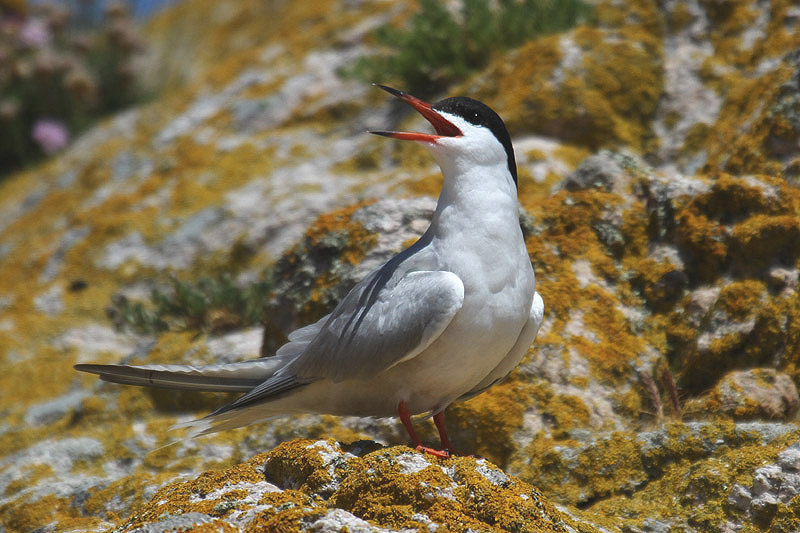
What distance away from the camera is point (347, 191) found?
20.4 feet

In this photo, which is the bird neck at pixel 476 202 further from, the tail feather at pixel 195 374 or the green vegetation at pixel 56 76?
the green vegetation at pixel 56 76

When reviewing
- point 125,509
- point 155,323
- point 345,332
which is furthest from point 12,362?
point 345,332

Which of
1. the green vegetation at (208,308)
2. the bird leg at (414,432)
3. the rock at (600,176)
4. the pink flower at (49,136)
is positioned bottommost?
the green vegetation at (208,308)

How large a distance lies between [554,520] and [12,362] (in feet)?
15.2

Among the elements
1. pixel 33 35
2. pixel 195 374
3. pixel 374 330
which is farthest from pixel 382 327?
pixel 33 35

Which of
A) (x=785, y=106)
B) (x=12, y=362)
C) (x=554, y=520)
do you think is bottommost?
(x=12, y=362)

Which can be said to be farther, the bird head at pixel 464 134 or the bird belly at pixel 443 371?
the bird head at pixel 464 134

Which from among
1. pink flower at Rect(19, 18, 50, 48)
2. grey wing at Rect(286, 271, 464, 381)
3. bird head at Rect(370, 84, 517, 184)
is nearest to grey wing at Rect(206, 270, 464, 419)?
grey wing at Rect(286, 271, 464, 381)

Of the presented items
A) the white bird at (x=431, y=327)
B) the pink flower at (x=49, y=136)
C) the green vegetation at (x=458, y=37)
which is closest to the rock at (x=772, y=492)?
the white bird at (x=431, y=327)

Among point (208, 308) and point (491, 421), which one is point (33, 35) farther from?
point (491, 421)

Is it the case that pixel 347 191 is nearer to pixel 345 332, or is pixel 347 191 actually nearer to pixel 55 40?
pixel 345 332

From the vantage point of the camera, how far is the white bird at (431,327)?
131 inches

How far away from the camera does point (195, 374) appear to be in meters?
3.63

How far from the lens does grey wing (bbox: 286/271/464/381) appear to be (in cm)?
325
